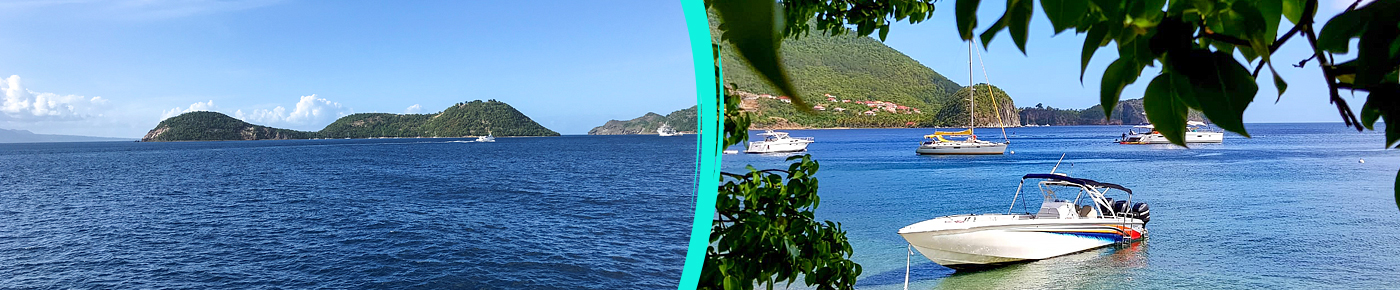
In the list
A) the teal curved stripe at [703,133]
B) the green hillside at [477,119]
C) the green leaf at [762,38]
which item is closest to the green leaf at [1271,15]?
the green leaf at [762,38]

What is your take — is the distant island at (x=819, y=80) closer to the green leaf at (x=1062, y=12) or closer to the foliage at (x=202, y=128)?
the green leaf at (x=1062, y=12)

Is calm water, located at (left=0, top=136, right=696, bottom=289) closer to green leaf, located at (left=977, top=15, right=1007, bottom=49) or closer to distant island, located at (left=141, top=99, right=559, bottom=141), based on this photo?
green leaf, located at (left=977, top=15, right=1007, bottom=49)

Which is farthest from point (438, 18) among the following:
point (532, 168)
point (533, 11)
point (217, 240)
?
point (217, 240)

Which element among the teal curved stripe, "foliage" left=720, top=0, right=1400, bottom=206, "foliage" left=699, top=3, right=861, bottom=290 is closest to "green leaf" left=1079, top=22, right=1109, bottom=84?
"foliage" left=720, top=0, right=1400, bottom=206

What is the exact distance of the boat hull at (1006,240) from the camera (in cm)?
1233

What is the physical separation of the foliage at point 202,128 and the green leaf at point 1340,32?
122 meters

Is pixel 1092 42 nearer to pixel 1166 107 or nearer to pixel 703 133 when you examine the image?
pixel 1166 107

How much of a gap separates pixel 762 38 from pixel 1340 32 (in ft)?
1.17

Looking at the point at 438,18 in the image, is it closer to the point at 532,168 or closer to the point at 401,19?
the point at 401,19

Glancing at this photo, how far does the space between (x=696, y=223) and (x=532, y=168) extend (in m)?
57.7

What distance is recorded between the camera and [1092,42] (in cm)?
39

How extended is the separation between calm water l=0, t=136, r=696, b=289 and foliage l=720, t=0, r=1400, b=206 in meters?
20.7

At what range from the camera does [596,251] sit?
2627 centimetres

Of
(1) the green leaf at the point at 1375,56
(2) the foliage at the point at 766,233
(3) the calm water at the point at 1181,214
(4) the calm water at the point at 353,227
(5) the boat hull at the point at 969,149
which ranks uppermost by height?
(1) the green leaf at the point at 1375,56
